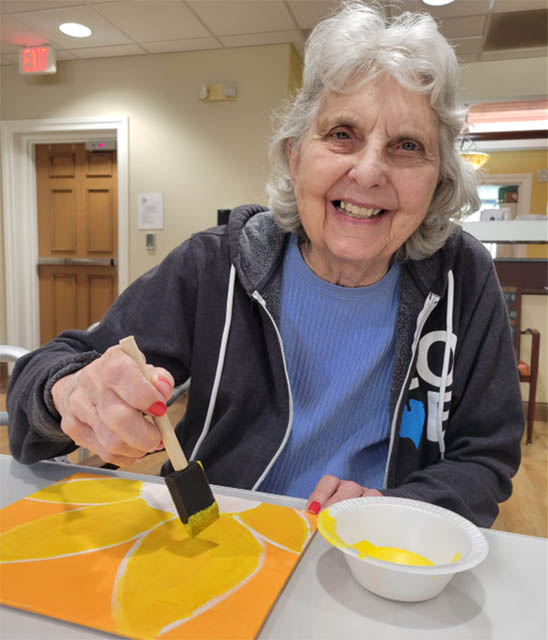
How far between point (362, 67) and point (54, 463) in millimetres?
809

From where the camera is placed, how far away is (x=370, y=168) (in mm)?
872

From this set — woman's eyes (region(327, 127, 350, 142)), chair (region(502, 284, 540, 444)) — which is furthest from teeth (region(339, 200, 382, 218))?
chair (region(502, 284, 540, 444))

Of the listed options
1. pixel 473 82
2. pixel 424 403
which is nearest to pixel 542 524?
pixel 424 403

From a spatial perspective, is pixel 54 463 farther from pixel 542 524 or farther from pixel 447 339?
pixel 542 524

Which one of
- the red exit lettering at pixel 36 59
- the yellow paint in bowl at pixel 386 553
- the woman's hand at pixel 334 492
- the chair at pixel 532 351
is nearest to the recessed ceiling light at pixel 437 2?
the chair at pixel 532 351

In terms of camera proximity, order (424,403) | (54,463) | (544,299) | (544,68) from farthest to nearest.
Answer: (544,68)
(544,299)
(424,403)
(54,463)

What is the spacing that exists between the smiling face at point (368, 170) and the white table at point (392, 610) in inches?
21.7

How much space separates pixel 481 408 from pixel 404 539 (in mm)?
414

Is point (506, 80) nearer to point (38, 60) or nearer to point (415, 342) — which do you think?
point (38, 60)

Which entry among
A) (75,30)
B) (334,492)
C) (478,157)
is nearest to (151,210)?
(75,30)

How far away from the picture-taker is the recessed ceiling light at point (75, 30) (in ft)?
11.6

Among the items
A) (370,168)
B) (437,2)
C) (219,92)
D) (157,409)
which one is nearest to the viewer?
(157,409)

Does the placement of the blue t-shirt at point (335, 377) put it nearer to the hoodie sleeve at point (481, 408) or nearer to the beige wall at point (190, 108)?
the hoodie sleeve at point (481, 408)

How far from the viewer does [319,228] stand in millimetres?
963
